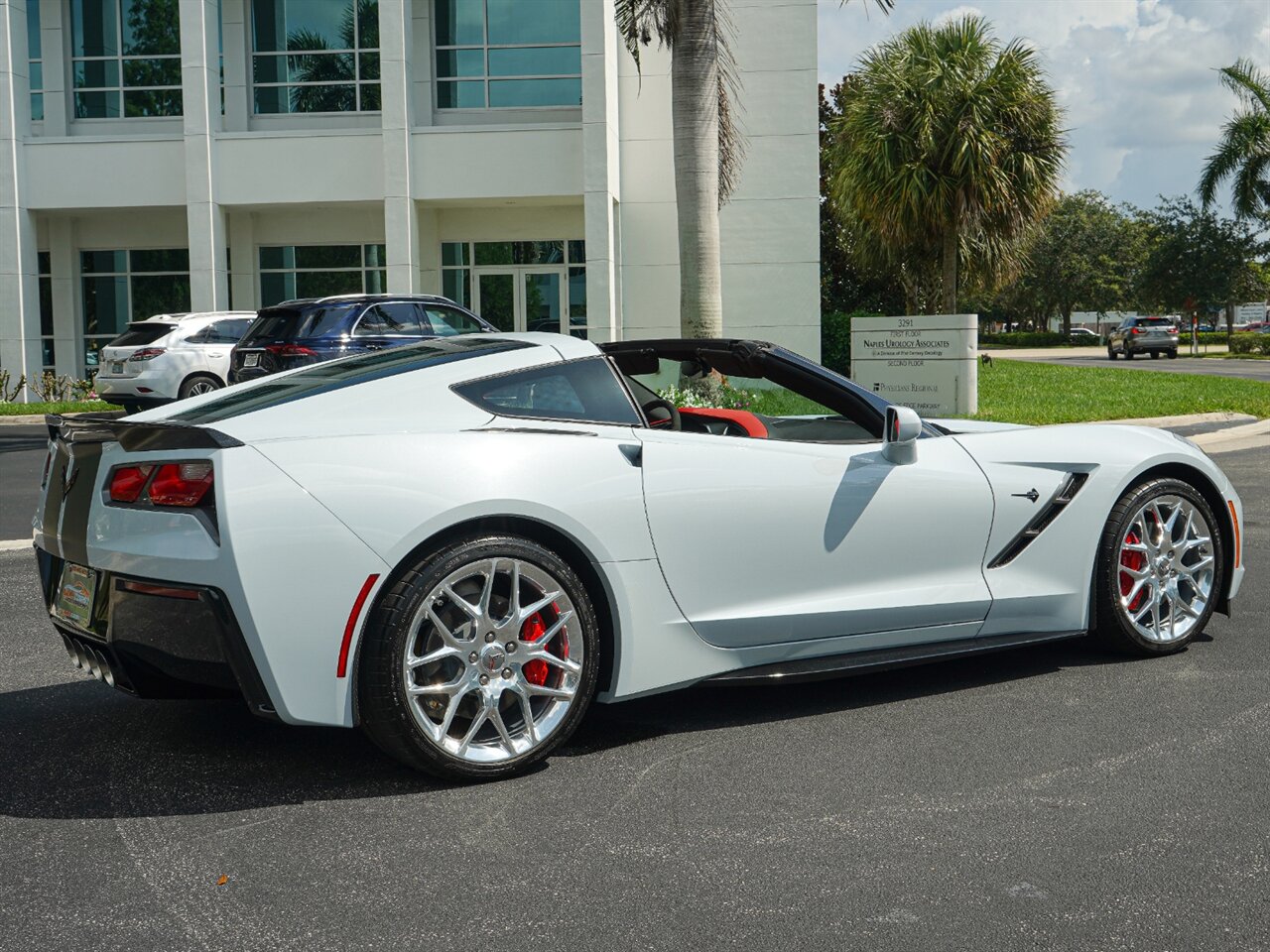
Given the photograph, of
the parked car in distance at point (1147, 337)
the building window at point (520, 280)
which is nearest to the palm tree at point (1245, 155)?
the parked car in distance at point (1147, 337)

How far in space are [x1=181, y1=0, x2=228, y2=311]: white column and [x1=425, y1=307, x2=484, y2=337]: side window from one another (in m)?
7.66

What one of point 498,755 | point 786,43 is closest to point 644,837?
point 498,755

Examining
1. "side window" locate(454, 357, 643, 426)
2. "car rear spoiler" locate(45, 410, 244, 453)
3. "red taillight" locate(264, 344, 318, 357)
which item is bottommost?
"car rear spoiler" locate(45, 410, 244, 453)

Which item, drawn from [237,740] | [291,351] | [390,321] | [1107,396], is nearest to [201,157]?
[390,321]

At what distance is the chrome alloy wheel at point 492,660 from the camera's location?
397 centimetres

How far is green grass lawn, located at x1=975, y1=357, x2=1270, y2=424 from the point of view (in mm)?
18672

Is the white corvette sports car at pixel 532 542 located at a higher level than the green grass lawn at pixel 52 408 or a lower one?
higher

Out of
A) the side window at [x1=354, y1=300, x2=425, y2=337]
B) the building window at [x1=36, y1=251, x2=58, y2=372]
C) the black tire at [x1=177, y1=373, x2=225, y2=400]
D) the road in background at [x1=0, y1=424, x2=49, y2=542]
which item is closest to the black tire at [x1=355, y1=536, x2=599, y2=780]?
the road in background at [x1=0, y1=424, x2=49, y2=542]

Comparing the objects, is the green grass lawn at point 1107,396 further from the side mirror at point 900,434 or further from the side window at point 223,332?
the side mirror at point 900,434

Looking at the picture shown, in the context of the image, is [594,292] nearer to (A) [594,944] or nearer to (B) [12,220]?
(B) [12,220]

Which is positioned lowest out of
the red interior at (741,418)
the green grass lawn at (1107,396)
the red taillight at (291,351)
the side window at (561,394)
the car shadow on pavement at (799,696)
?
the car shadow on pavement at (799,696)

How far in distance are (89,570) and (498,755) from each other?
1.32 metres

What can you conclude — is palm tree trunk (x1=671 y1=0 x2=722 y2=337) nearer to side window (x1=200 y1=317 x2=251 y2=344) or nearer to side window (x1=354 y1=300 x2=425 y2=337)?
side window (x1=354 y1=300 x2=425 y2=337)

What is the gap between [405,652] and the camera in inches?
153
